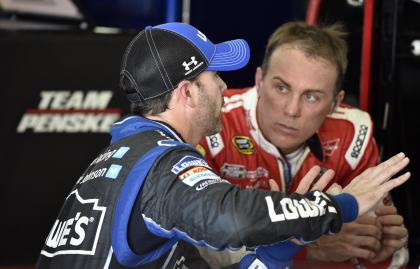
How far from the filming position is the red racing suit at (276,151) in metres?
2.81

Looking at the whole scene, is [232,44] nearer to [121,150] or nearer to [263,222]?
[121,150]

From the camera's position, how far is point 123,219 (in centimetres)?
186

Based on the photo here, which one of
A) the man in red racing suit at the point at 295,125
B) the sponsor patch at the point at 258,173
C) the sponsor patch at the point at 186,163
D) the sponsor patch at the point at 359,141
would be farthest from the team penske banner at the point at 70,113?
the sponsor patch at the point at 186,163

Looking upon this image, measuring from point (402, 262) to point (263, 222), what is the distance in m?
0.96

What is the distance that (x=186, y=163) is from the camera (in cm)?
181

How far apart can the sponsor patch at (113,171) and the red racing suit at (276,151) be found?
81 centimetres

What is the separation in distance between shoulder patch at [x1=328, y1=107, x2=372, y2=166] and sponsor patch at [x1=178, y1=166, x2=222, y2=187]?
44.9 inches

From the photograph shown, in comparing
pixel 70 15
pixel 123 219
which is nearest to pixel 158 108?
pixel 123 219

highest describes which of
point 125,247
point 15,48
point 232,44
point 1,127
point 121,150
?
point 232,44

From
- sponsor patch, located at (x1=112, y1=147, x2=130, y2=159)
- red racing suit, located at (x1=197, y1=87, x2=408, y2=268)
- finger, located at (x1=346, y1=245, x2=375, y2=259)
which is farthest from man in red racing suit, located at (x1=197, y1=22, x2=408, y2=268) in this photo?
sponsor patch, located at (x1=112, y1=147, x2=130, y2=159)

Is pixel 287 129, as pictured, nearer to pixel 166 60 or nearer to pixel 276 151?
pixel 276 151

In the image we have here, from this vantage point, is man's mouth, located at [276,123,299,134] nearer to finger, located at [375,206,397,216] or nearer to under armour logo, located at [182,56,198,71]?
finger, located at [375,206,397,216]

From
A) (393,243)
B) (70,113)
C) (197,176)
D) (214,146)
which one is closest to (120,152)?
(197,176)

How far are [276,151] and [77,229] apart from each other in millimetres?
985
